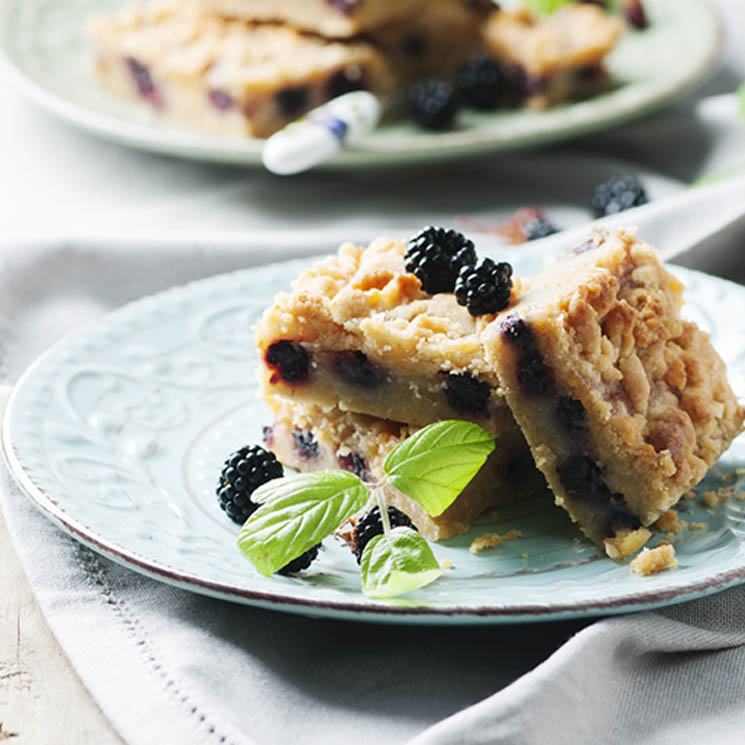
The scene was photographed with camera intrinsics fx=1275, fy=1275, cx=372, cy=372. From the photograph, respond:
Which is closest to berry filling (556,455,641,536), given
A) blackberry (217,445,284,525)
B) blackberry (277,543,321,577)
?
blackberry (277,543,321,577)

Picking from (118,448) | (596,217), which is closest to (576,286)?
(118,448)

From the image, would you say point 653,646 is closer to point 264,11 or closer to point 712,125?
point 712,125

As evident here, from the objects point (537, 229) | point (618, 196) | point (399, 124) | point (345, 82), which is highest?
point (345, 82)

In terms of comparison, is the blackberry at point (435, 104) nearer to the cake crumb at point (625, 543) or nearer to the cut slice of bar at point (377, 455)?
the cut slice of bar at point (377, 455)

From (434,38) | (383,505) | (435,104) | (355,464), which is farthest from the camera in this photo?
(434,38)

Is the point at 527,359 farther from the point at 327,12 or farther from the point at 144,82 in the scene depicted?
the point at 144,82

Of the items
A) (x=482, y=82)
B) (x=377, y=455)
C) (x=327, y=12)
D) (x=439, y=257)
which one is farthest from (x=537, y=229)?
(x=377, y=455)

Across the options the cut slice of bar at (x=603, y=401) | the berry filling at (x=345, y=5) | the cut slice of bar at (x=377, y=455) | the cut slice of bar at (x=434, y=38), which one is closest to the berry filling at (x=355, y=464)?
the cut slice of bar at (x=377, y=455)
